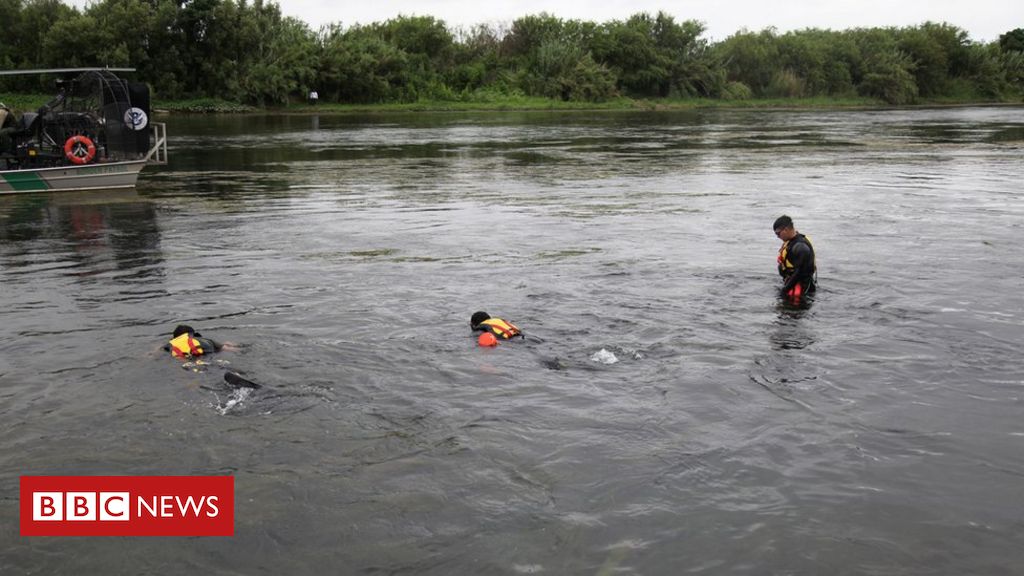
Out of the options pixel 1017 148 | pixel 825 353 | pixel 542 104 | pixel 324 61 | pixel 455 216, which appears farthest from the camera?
pixel 542 104

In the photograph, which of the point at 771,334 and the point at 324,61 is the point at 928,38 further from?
the point at 771,334

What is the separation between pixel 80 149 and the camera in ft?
81.6

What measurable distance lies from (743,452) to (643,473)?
103 centimetres

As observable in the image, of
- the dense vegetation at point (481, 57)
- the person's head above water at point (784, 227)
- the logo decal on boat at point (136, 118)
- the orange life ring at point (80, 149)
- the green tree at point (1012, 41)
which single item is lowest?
the person's head above water at point (784, 227)

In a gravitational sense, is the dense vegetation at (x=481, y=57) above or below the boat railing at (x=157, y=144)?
above

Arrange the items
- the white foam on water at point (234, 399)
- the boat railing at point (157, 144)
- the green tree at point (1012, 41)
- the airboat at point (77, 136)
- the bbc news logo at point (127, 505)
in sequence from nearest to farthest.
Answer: the bbc news logo at point (127, 505), the white foam on water at point (234, 399), the airboat at point (77, 136), the boat railing at point (157, 144), the green tree at point (1012, 41)

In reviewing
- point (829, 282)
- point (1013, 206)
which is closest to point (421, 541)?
point (829, 282)

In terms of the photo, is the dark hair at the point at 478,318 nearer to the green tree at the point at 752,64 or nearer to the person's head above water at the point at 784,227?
the person's head above water at the point at 784,227

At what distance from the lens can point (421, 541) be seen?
6.58m

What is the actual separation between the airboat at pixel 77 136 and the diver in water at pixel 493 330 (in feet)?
55.6

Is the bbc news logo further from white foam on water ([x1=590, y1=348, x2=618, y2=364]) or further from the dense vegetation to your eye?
the dense vegetation

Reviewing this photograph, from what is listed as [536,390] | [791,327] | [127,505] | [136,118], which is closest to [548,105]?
[136,118]

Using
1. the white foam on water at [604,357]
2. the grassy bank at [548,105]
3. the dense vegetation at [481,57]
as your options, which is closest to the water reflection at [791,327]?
the white foam on water at [604,357]

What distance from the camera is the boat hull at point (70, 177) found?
2470 centimetres
